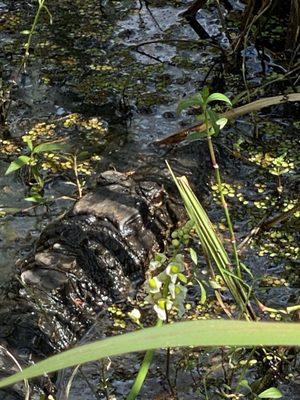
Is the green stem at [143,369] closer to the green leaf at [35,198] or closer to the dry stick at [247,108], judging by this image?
the green leaf at [35,198]

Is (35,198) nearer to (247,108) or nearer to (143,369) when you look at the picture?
(247,108)

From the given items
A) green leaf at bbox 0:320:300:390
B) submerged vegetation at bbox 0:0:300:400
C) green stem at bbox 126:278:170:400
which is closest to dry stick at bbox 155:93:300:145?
submerged vegetation at bbox 0:0:300:400

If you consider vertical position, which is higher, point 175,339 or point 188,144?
point 175,339

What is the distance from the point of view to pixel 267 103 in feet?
9.67

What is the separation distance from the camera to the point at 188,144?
2.98 m

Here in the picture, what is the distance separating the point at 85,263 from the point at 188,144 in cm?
82

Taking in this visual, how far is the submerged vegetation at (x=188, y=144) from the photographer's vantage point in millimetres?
2088

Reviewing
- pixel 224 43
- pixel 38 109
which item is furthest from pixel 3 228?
pixel 224 43

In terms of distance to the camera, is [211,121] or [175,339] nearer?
[175,339]

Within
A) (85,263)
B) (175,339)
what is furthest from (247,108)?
(175,339)

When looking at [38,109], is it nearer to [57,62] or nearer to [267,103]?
[57,62]

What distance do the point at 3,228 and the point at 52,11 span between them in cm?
183

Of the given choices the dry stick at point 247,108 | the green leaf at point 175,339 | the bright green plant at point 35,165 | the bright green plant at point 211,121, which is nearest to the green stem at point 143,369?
the green leaf at point 175,339

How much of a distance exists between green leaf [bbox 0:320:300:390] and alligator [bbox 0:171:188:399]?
107 centimetres
